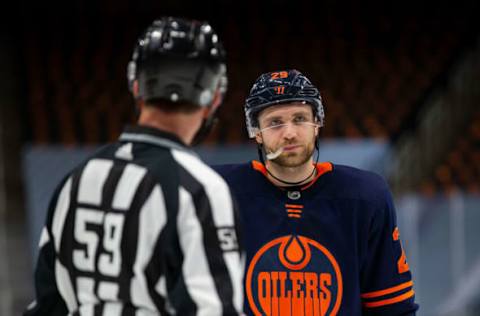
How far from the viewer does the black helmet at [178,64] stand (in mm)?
1094

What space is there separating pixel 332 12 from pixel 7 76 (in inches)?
140

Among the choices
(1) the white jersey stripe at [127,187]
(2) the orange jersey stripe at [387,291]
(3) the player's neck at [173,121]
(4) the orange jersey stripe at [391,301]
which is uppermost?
(3) the player's neck at [173,121]

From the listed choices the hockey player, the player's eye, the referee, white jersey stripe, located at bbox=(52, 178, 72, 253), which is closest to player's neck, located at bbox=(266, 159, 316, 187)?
the hockey player

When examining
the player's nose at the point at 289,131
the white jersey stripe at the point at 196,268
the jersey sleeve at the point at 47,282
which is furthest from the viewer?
the player's nose at the point at 289,131

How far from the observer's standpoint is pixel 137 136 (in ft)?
3.65

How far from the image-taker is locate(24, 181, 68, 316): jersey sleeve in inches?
44.1

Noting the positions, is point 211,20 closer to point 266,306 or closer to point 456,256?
point 456,256

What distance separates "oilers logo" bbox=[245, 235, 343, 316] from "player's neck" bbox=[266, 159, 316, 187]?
15cm

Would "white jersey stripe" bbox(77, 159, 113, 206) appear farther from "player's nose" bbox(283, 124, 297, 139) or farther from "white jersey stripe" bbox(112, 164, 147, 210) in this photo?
"player's nose" bbox(283, 124, 297, 139)

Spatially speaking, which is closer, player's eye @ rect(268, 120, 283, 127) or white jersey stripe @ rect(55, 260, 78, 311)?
white jersey stripe @ rect(55, 260, 78, 311)

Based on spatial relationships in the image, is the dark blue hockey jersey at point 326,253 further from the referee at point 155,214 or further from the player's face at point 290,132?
the referee at point 155,214

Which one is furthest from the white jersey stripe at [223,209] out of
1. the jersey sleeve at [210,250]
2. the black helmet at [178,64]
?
the black helmet at [178,64]

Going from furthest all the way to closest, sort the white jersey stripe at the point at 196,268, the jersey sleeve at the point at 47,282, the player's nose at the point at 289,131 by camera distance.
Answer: the player's nose at the point at 289,131 < the jersey sleeve at the point at 47,282 < the white jersey stripe at the point at 196,268

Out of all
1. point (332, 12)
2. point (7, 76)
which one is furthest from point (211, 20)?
point (7, 76)
